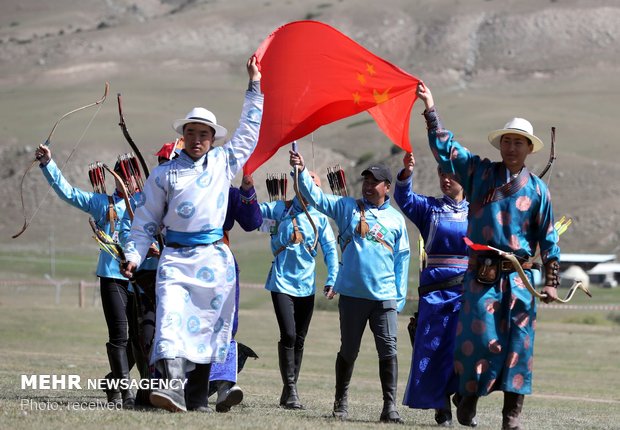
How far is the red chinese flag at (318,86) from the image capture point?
1140 cm

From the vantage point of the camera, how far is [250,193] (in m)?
10.1

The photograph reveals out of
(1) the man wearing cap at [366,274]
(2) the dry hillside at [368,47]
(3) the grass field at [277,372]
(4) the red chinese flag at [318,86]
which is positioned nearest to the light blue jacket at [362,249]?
(1) the man wearing cap at [366,274]

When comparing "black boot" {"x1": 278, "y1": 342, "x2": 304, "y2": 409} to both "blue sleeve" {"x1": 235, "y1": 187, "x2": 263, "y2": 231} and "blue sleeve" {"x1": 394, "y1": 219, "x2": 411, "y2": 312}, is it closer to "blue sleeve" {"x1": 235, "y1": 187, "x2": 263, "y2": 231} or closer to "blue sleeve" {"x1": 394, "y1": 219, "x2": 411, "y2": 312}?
"blue sleeve" {"x1": 394, "y1": 219, "x2": 411, "y2": 312}

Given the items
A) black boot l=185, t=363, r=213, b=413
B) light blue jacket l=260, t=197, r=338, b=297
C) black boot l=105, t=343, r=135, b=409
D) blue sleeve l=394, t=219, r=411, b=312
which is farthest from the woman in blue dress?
black boot l=105, t=343, r=135, b=409

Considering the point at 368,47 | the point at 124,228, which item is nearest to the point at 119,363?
the point at 124,228

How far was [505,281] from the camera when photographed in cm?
930

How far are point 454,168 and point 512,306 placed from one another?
1085mm

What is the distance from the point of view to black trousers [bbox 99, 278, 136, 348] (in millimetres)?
11781

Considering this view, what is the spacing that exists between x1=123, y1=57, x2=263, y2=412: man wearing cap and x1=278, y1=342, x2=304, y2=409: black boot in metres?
2.88

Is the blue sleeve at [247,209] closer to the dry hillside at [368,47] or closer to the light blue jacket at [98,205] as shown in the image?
the light blue jacket at [98,205]

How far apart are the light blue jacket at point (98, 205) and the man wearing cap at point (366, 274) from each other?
1.84 metres

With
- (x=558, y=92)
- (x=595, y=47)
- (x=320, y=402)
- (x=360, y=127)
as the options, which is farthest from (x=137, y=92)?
(x=320, y=402)

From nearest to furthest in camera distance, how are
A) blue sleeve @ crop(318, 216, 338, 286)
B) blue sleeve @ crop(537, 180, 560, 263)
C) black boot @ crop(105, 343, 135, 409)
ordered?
blue sleeve @ crop(537, 180, 560, 263), black boot @ crop(105, 343, 135, 409), blue sleeve @ crop(318, 216, 338, 286)

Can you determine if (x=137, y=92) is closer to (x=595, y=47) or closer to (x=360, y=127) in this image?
(x=360, y=127)
